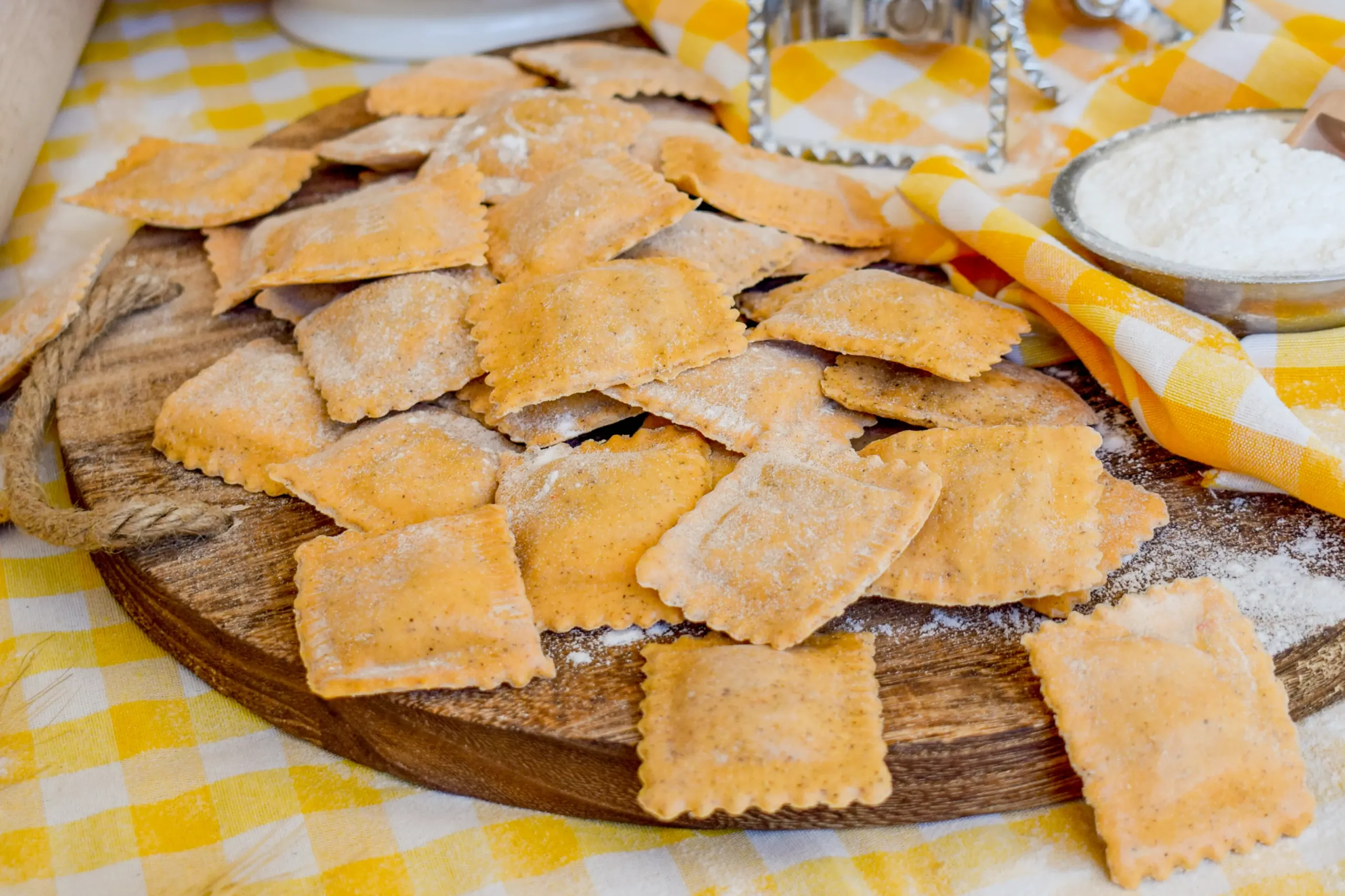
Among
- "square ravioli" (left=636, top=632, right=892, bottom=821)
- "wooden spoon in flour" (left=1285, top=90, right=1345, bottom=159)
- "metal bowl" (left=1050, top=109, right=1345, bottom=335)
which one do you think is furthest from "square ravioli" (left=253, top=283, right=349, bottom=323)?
"wooden spoon in flour" (left=1285, top=90, right=1345, bottom=159)

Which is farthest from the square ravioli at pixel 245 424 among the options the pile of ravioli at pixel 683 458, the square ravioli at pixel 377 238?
the square ravioli at pixel 377 238

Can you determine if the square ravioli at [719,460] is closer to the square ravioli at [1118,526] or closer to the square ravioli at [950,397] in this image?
the square ravioli at [950,397]

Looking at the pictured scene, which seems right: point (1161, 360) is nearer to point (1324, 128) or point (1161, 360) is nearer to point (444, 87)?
point (1324, 128)

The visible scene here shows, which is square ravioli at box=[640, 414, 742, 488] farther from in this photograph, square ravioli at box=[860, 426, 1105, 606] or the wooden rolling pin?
the wooden rolling pin

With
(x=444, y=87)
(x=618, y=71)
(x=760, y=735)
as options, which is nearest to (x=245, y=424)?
(x=760, y=735)

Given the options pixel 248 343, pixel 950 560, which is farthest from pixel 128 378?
pixel 950 560

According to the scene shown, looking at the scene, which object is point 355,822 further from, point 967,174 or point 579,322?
point 967,174

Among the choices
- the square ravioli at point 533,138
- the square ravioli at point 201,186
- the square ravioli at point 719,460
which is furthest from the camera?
the square ravioli at point 201,186
